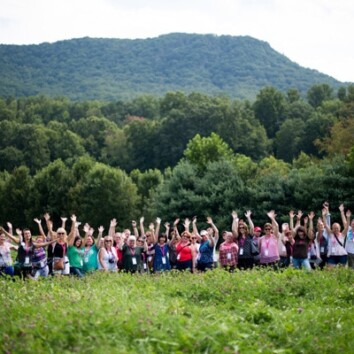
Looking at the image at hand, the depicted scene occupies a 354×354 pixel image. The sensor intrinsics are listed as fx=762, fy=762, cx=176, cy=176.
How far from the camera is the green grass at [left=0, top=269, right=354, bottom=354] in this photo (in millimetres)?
9664

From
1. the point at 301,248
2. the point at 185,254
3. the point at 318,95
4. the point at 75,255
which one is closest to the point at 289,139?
the point at 318,95

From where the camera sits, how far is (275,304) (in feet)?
47.5

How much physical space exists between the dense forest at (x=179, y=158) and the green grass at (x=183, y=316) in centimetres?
2944

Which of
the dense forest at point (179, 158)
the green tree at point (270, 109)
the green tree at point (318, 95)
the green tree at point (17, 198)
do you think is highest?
the green tree at point (318, 95)

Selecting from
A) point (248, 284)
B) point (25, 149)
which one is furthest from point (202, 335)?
point (25, 149)

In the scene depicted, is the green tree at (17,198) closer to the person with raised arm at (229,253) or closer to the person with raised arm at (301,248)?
the person with raised arm at (229,253)

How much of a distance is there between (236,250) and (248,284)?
4.62m

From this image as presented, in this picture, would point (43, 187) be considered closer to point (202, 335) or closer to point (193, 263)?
point (193, 263)

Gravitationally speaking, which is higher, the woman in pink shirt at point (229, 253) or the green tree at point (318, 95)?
the green tree at point (318, 95)

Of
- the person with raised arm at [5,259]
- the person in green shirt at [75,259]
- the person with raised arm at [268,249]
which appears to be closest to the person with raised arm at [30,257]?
the person with raised arm at [5,259]

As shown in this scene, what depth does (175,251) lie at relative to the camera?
70.8ft

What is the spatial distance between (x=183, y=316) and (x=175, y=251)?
1051cm

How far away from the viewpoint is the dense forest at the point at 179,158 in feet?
157

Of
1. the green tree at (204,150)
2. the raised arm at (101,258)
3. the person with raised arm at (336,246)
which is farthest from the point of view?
the green tree at (204,150)
